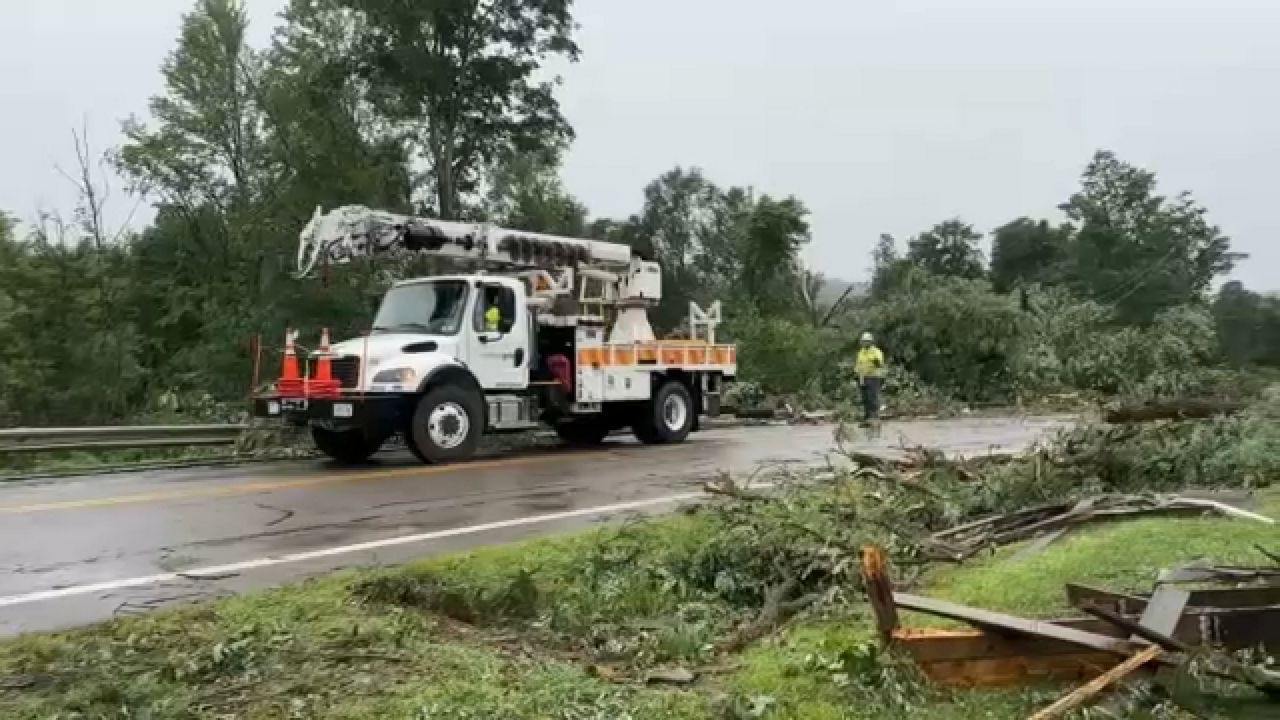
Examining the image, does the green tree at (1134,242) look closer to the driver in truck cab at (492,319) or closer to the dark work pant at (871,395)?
the dark work pant at (871,395)

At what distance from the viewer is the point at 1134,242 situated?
165ft

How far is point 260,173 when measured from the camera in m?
41.1

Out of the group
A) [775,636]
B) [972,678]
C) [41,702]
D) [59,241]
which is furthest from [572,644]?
[59,241]

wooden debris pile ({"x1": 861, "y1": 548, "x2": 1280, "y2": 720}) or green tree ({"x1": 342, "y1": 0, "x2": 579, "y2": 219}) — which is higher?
green tree ({"x1": 342, "y1": 0, "x2": 579, "y2": 219})

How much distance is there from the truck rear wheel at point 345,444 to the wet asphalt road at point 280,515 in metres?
0.30

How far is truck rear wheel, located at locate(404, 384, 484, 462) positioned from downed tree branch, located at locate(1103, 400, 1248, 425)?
750 cm

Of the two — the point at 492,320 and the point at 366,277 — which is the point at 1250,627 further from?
the point at 366,277

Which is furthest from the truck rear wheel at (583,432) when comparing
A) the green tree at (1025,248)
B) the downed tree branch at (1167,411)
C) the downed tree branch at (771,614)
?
the green tree at (1025,248)

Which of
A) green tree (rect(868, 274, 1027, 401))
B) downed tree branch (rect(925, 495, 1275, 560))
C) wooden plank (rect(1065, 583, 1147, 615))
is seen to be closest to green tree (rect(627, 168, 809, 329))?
green tree (rect(868, 274, 1027, 401))

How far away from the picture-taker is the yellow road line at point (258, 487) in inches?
401

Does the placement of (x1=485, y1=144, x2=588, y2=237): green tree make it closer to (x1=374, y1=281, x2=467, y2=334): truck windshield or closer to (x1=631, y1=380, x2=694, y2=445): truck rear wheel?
(x1=631, y1=380, x2=694, y2=445): truck rear wheel

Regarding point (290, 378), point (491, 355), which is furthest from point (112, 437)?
point (491, 355)

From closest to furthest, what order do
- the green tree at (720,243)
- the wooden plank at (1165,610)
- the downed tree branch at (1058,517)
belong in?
the wooden plank at (1165,610) < the downed tree branch at (1058,517) < the green tree at (720,243)

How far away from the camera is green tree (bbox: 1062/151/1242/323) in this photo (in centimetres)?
4634
